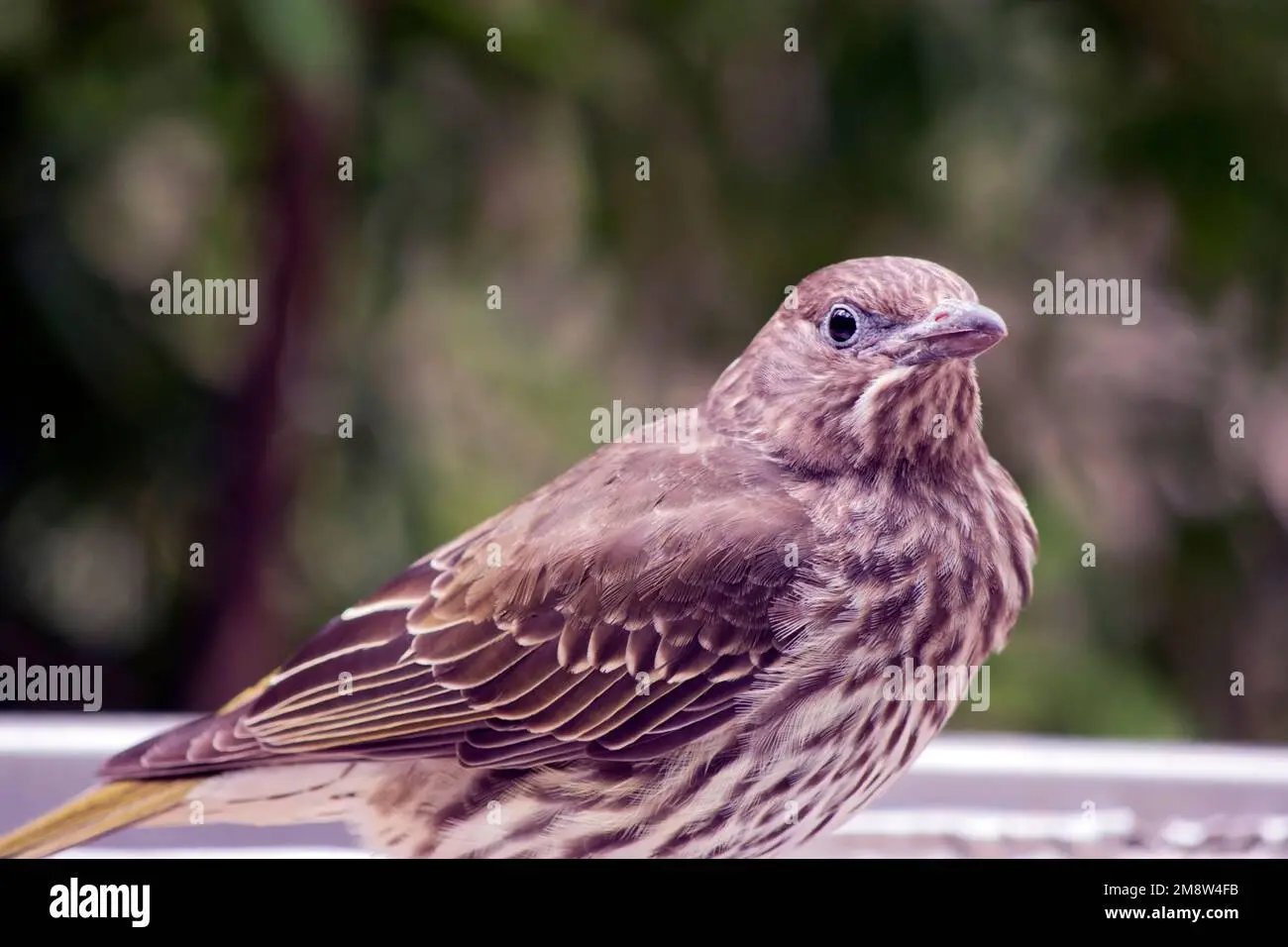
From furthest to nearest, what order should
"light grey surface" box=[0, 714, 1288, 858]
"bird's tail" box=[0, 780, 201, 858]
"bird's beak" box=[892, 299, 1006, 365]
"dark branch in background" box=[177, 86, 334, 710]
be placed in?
"dark branch in background" box=[177, 86, 334, 710] < "light grey surface" box=[0, 714, 1288, 858] < "bird's tail" box=[0, 780, 201, 858] < "bird's beak" box=[892, 299, 1006, 365]

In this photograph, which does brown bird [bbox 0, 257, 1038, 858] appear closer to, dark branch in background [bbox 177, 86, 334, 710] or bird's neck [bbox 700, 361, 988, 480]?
bird's neck [bbox 700, 361, 988, 480]

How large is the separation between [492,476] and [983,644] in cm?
138

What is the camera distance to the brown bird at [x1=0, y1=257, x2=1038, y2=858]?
246cm

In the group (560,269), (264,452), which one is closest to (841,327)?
(560,269)

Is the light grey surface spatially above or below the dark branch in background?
below

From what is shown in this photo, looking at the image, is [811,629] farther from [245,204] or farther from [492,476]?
[245,204]

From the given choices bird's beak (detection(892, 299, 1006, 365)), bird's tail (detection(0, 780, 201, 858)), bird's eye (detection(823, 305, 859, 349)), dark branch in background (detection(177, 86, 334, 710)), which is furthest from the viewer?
dark branch in background (detection(177, 86, 334, 710))

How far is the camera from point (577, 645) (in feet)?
8.35

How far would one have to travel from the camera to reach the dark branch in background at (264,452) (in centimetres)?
374

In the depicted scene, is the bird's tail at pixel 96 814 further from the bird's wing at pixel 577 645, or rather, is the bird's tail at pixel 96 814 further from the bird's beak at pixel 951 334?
the bird's beak at pixel 951 334

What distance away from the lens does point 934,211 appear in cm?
353
